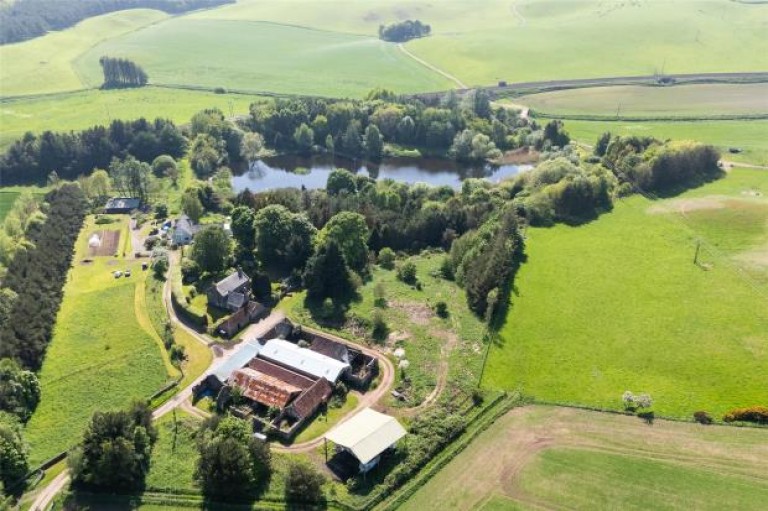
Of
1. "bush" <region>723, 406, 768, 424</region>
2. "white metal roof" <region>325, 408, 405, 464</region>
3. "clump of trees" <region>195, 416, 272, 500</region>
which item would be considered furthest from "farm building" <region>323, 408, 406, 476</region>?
"bush" <region>723, 406, 768, 424</region>

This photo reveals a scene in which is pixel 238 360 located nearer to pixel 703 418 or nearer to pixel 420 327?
pixel 420 327

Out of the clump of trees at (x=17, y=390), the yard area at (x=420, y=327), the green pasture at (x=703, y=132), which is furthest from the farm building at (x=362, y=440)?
the green pasture at (x=703, y=132)

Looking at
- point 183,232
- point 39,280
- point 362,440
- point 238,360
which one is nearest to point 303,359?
point 238,360

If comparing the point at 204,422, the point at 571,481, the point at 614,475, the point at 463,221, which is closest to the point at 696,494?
the point at 614,475

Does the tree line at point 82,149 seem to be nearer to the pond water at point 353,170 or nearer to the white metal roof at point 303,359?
the pond water at point 353,170

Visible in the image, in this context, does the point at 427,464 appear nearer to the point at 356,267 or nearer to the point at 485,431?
the point at 485,431

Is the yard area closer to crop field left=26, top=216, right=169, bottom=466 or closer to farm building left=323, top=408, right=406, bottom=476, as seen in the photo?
farm building left=323, top=408, right=406, bottom=476
